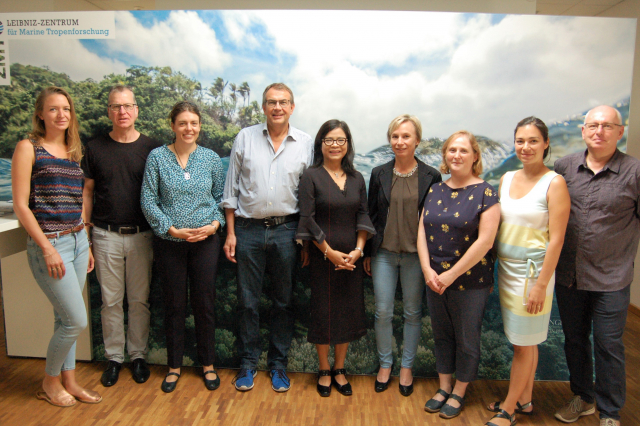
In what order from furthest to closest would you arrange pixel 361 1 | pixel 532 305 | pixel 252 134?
pixel 361 1, pixel 252 134, pixel 532 305

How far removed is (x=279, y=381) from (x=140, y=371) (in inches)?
38.4

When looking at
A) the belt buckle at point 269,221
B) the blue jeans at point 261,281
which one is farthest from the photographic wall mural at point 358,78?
the belt buckle at point 269,221

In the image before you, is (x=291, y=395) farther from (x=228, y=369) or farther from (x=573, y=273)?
(x=573, y=273)

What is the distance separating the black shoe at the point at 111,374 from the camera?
9.10 ft

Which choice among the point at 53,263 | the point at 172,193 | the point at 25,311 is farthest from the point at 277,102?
the point at 25,311

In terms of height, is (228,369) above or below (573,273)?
below

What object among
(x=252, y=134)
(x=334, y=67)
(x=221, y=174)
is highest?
(x=334, y=67)

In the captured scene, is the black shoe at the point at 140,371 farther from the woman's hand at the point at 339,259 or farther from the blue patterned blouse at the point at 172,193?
the woman's hand at the point at 339,259

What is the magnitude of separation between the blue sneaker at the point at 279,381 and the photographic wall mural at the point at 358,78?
0.21 m

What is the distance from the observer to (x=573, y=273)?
236 centimetres

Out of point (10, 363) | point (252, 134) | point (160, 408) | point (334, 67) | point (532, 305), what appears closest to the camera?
point (532, 305)

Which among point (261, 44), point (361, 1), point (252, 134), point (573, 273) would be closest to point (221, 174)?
point (252, 134)

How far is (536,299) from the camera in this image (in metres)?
2.22

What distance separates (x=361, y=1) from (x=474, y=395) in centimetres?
378
